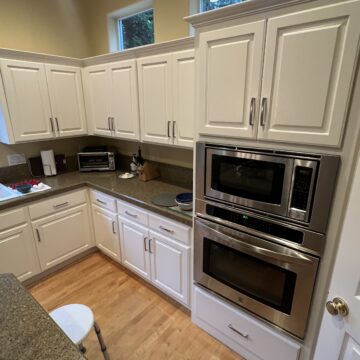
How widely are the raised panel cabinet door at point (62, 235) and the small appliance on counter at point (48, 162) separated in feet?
1.87

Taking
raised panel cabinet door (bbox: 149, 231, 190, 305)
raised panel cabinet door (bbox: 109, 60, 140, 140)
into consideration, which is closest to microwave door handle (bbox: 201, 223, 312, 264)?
raised panel cabinet door (bbox: 149, 231, 190, 305)

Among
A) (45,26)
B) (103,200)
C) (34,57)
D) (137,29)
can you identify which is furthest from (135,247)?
(45,26)

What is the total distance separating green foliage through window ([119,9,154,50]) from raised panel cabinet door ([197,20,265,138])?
1.49 meters

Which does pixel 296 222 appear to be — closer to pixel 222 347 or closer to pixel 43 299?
pixel 222 347

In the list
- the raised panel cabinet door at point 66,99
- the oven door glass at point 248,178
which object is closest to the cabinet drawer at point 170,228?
the oven door glass at point 248,178

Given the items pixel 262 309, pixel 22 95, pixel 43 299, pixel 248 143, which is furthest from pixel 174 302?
pixel 22 95

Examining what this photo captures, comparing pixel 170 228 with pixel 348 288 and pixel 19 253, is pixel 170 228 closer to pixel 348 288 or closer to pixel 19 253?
pixel 348 288

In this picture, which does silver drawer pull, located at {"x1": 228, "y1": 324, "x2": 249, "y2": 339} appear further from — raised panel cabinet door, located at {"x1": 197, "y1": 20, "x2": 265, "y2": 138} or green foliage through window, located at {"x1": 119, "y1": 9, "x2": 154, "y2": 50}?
green foliage through window, located at {"x1": 119, "y1": 9, "x2": 154, "y2": 50}

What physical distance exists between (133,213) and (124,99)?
3.49 feet

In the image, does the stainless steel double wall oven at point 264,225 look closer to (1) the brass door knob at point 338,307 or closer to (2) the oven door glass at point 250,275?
(2) the oven door glass at point 250,275

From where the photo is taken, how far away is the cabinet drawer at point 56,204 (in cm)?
218

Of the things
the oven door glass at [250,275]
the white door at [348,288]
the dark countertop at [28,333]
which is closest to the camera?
the dark countertop at [28,333]

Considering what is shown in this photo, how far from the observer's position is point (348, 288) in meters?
0.88

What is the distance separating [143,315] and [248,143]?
166 centimetres
